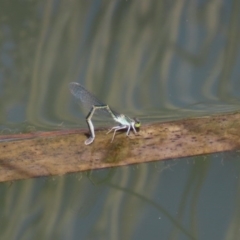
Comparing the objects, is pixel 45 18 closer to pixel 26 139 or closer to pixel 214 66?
pixel 214 66

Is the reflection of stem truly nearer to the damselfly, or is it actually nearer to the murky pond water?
the murky pond water

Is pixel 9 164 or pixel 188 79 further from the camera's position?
pixel 188 79

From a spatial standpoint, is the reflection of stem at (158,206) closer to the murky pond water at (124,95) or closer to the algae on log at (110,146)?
the murky pond water at (124,95)

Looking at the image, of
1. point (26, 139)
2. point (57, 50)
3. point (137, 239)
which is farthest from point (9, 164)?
point (57, 50)

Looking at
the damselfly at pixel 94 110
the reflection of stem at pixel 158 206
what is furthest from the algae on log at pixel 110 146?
the reflection of stem at pixel 158 206

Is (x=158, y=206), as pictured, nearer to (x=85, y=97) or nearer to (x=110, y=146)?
(x=110, y=146)

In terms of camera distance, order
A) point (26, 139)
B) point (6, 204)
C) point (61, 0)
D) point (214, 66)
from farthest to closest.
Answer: point (61, 0)
point (214, 66)
point (6, 204)
point (26, 139)

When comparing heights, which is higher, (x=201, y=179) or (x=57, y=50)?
(x=57, y=50)
